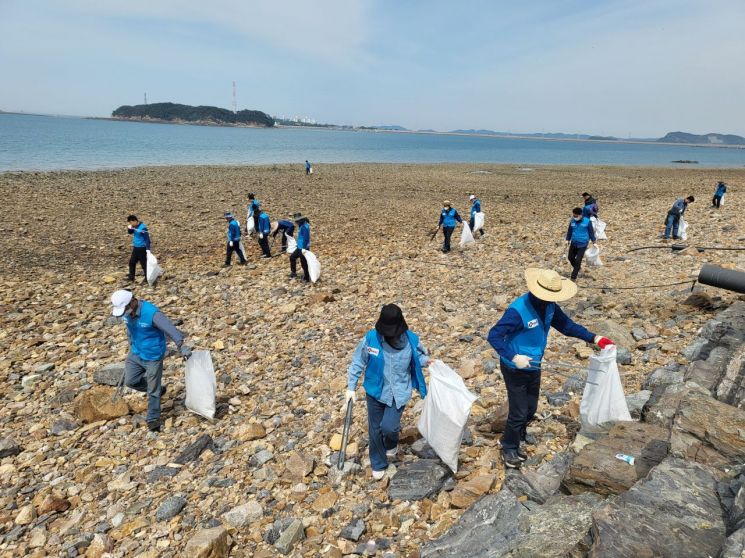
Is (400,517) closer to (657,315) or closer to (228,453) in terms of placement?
(228,453)

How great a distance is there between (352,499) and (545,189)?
32986mm

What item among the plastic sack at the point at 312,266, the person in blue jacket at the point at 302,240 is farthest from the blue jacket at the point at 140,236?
the plastic sack at the point at 312,266

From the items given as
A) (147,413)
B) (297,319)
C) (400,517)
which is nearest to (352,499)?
(400,517)

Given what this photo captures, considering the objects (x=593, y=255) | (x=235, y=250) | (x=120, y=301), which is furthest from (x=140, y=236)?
(x=593, y=255)

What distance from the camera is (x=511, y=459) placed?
454cm

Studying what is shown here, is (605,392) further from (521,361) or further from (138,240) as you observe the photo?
(138,240)

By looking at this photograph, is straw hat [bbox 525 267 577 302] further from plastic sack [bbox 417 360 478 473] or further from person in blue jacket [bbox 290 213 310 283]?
person in blue jacket [bbox 290 213 310 283]

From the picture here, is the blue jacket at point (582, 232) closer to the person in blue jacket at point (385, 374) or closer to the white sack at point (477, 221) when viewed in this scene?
the white sack at point (477, 221)

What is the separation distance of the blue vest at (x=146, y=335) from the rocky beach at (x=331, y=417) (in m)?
1.02

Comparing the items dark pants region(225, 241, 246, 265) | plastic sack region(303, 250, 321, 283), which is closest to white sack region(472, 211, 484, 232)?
plastic sack region(303, 250, 321, 283)

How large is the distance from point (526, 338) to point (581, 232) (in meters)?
6.95

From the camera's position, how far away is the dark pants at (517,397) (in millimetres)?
4391

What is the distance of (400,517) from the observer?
13.6ft

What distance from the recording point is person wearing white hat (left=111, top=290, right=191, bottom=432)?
543 centimetres
